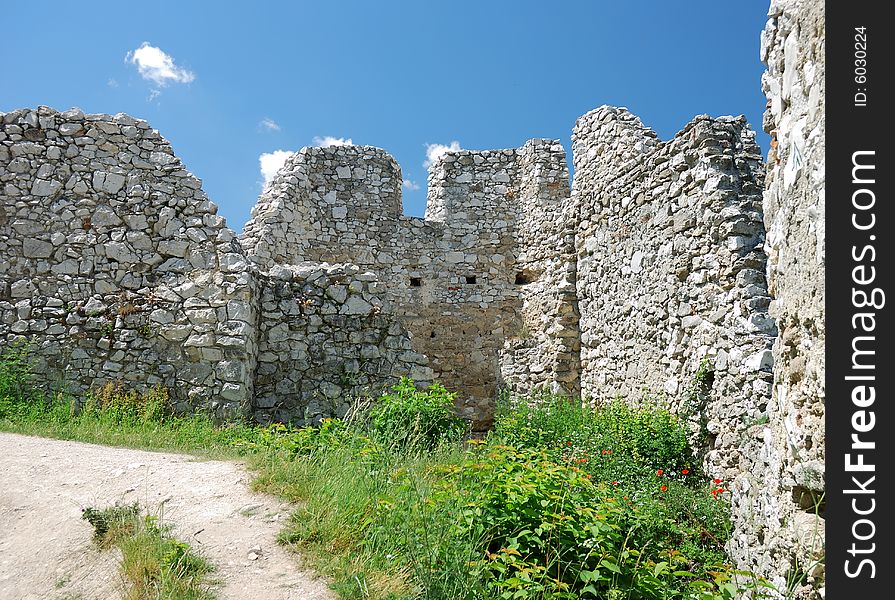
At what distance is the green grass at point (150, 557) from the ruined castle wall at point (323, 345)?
4.22 metres

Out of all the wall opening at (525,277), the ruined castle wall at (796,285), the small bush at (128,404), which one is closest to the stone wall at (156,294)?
the small bush at (128,404)

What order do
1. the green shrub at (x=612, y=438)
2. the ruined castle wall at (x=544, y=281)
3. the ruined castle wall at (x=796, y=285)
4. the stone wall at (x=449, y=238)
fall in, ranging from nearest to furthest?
the ruined castle wall at (x=796, y=285), the green shrub at (x=612, y=438), the ruined castle wall at (x=544, y=281), the stone wall at (x=449, y=238)

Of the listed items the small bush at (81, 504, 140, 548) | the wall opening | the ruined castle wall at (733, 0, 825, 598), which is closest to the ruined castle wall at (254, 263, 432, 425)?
the small bush at (81, 504, 140, 548)

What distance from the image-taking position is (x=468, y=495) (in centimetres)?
450

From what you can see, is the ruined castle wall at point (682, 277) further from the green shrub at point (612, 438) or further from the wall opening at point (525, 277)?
the wall opening at point (525, 277)

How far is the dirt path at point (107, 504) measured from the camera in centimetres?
389

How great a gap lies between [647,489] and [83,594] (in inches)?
190

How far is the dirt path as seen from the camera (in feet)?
12.8

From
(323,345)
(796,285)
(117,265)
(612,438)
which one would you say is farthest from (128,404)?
(796,285)

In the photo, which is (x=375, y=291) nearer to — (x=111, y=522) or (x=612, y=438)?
(x=612, y=438)

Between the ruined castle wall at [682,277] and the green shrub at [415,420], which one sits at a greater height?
the ruined castle wall at [682,277]

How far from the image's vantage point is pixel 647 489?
6.09 metres
